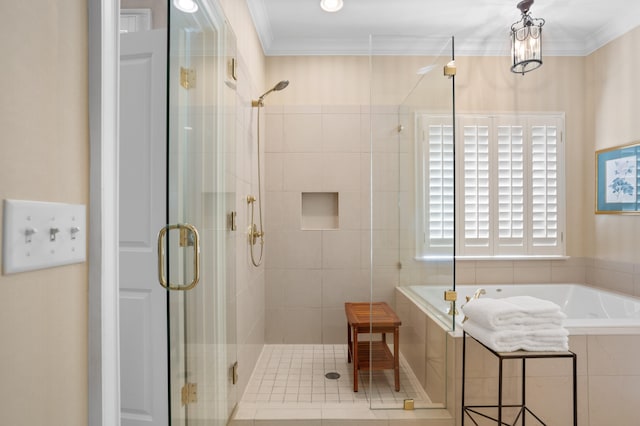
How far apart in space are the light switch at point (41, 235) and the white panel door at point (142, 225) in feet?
3.10

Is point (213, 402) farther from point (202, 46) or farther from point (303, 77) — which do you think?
point (303, 77)

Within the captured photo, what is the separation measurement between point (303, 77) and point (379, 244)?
1904mm

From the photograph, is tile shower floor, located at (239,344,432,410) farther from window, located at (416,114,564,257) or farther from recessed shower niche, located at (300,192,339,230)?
window, located at (416,114,564,257)

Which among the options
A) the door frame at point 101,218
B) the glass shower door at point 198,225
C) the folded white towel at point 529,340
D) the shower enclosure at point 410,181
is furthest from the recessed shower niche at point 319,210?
the door frame at point 101,218

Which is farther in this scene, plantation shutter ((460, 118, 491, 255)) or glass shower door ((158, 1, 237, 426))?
plantation shutter ((460, 118, 491, 255))

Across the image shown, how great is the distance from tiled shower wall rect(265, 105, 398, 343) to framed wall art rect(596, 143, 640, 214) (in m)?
1.98

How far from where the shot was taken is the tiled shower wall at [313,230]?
3199mm

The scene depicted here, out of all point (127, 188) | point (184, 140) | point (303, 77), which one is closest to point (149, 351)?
point (127, 188)

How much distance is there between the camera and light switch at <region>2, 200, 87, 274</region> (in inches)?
21.0

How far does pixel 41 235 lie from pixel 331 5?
104 inches

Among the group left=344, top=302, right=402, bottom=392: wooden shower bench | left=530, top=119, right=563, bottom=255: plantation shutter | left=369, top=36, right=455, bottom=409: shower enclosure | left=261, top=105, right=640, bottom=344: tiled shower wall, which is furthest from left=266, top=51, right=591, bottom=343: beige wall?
left=369, top=36, right=455, bottom=409: shower enclosure

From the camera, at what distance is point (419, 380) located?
79.0 inches

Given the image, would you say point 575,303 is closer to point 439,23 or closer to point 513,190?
point 513,190

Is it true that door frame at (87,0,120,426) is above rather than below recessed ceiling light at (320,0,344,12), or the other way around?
below
